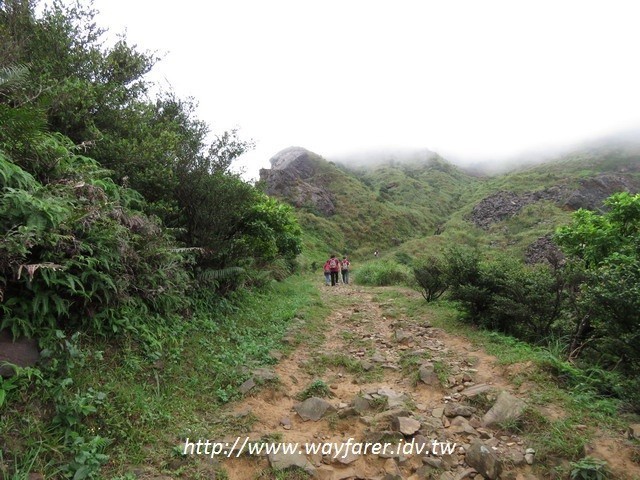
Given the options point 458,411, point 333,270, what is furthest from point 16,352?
point 333,270

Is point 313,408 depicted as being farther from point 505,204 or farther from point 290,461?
point 505,204

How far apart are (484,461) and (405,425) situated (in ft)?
2.71

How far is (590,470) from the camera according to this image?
2.93 metres

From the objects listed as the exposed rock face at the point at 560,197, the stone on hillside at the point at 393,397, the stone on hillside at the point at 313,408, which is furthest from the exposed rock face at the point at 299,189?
the stone on hillside at the point at 313,408

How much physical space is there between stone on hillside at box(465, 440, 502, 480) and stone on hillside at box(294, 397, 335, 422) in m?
1.60

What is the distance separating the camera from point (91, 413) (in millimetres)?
3090

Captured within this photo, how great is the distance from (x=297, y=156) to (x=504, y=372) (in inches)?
2157

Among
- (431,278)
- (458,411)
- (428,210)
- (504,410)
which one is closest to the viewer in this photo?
(504,410)

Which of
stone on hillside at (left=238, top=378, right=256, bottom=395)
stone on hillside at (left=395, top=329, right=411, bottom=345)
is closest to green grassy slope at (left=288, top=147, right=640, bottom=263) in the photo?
stone on hillside at (left=395, top=329, right=411, bottom=345)

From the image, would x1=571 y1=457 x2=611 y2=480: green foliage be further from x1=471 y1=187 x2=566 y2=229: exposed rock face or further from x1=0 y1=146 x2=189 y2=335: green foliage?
x1=471 y1=187 x2=566 y2=229: exposed rock face

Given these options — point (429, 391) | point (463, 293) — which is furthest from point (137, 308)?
point (463, 293)

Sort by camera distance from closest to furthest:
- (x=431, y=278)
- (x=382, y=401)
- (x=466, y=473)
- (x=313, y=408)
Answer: (x=466, y=473), (x=313, y=408), (x=382, y=401), (x=431, y=278)

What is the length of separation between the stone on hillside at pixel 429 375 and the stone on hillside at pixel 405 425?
3.94ft

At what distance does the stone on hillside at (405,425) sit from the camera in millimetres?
3683
